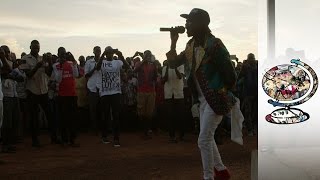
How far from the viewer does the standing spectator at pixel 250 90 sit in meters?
9.05

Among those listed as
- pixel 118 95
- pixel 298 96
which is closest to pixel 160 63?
pixel 118 95

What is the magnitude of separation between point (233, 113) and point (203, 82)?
56cm

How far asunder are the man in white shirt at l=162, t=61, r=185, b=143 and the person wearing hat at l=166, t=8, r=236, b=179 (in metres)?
3.71

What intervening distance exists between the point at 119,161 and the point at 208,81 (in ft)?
7.74

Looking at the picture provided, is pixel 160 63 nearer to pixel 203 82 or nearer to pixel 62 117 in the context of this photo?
pixel 62 117

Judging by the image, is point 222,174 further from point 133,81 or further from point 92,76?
point 133,81

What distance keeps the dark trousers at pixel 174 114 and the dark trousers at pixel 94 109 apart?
4.26 feet

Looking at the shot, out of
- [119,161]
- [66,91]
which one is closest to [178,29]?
[119,161]

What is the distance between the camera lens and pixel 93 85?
8.49 metres

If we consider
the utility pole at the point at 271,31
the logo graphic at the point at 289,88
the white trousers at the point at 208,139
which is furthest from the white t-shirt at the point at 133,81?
the white trousers at the point at 208,139

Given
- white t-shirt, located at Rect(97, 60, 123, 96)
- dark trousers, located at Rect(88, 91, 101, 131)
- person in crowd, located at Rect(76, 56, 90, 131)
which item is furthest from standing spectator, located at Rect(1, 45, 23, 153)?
person in crowd, located at Rect(76, 56, 90, 131)

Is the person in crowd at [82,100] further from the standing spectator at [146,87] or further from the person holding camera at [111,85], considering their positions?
the person holding camera at [111,85]

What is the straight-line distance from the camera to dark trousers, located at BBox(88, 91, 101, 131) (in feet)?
28.7

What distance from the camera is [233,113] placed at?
4.70 m
